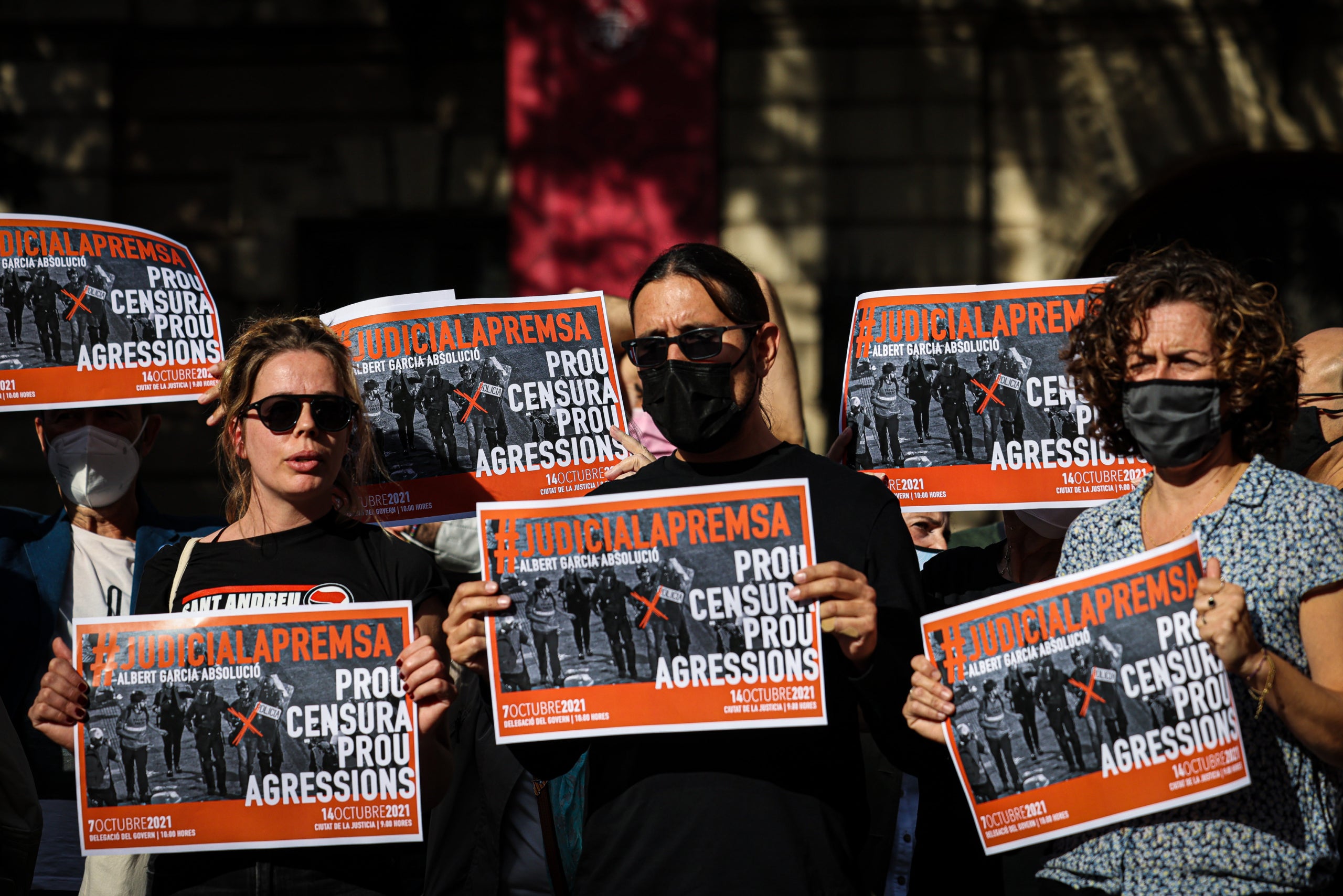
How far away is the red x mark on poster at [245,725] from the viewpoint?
2.91 m

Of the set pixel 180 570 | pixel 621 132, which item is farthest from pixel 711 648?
pixel 621 132

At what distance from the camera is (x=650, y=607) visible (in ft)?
8.93

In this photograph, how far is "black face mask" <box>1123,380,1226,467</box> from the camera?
2668mm

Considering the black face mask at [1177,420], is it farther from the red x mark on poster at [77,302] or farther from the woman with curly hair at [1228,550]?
the red x mark on poster at [77,302]

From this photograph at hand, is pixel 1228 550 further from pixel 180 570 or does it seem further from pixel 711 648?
pixel 180 570

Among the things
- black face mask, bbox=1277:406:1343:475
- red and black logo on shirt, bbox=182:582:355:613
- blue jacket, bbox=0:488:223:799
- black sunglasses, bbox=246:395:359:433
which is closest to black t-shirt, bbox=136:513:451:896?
red and black logo on shirt, bbox=182:582:355:613

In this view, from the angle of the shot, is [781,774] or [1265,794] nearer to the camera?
[1265,794]

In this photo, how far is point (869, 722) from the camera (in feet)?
9.12

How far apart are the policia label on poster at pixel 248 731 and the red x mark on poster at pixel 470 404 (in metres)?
0.84

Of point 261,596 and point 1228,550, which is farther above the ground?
point 261,596

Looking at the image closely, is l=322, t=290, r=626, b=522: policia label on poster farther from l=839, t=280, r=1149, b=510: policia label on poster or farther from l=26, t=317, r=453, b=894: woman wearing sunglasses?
l=839, t=280, r=1149, b=510: policia label on poster

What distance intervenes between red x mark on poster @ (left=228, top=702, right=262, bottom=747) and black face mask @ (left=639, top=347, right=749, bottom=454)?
3.49 ft

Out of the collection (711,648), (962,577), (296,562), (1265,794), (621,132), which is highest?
(621,132)

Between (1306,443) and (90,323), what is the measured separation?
3.28 meters
